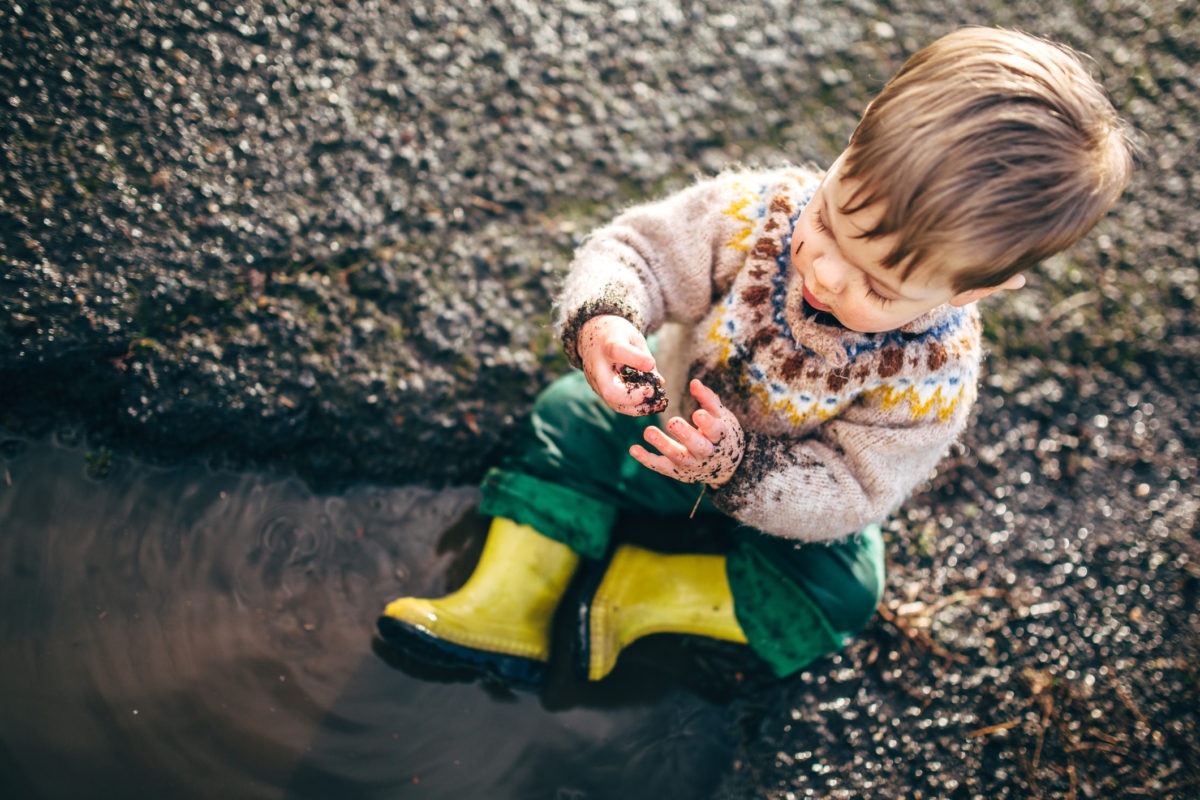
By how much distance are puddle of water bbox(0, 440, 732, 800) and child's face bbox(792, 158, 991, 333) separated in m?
1.06

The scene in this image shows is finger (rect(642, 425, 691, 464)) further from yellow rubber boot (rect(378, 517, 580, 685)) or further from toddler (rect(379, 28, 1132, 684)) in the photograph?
yellow rubber boot (rect(378, 517, 580, 685))

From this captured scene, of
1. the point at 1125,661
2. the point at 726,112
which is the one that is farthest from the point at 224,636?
the point at 1125,661

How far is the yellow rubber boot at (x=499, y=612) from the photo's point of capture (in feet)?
5.53

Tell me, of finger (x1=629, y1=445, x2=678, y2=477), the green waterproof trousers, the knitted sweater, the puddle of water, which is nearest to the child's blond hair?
the knitted sweater

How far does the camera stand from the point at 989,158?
1.06 m

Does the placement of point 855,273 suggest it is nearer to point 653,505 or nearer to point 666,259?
point 666,259

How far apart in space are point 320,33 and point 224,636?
5.16ft

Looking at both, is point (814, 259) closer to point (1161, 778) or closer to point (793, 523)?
point (793, 523)

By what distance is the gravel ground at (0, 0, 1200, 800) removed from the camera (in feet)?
5.79

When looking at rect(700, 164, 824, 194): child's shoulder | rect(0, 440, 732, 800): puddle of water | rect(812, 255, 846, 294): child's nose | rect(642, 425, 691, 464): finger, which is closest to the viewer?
rect(812, 255, 846, 294): child's nose

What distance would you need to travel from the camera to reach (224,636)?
167 centimetres

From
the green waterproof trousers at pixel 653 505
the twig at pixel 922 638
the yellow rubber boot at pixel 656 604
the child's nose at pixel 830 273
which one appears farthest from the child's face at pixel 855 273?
the twig at pixel 922 638

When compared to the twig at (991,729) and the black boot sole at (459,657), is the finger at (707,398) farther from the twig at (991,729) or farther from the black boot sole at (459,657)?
the twig at (991,729)

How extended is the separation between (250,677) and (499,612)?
547mm
